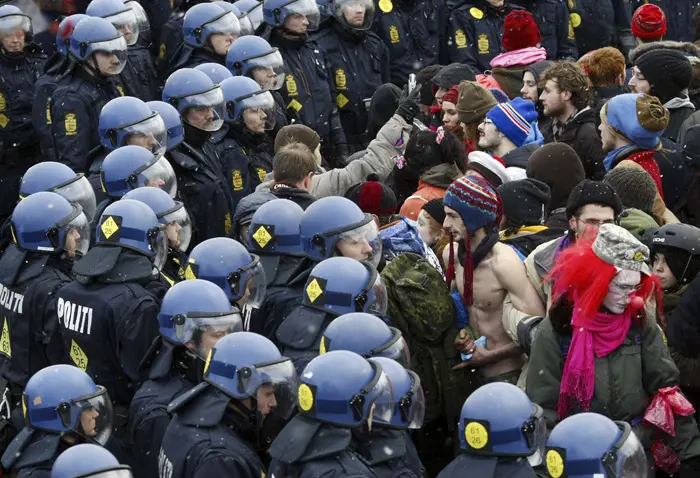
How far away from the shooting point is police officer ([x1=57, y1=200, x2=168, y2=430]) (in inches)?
334

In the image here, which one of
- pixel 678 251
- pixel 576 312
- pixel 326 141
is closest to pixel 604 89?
pixel 326 141

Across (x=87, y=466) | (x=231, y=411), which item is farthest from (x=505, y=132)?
(x=87, y=466)

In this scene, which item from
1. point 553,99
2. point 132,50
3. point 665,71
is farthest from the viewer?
point 132,50

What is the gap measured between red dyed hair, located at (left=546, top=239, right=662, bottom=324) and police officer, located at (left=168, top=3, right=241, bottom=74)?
6586 millimetres

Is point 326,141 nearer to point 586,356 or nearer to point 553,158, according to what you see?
point 553,158

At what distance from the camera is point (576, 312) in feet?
25.0

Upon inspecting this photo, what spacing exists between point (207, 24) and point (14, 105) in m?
1.96


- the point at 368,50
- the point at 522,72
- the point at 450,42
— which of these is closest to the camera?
the point at 522,72

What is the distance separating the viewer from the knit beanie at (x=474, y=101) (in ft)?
36.9

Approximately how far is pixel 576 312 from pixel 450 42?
333 inches

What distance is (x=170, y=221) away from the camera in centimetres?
941

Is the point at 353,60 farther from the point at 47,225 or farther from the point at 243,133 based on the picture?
the point at 47,225

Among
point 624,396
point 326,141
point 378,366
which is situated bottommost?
point 326,141

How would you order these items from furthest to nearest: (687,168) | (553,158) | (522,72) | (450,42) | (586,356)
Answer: (450,42)
(522,72)
(687,168)
(553,158)
(586,356)
